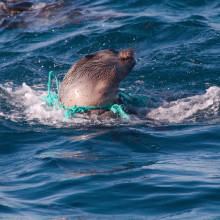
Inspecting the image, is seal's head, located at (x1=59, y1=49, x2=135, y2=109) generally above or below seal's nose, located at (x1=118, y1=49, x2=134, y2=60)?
below

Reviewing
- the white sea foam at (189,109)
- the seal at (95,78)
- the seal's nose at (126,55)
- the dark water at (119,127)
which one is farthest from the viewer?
the white sea foam at (189,109)

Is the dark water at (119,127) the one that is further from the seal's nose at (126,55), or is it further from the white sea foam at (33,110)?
the seal's nose at (126,55)

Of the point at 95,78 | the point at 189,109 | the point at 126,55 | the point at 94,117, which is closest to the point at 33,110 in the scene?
the point at 94,117

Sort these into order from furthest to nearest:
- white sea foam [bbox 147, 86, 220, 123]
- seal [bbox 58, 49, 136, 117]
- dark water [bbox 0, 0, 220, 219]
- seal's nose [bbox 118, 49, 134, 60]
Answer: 1. white sea foam [bbox 147, 86, 220, 123]
2. seal's nose [bbox 118, 49, 134, 60]
3. seal [bbox 58, 49, 136, 117]
4. dark water [bbox 0, 0, 220, 219]

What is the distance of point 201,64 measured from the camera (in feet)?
32.5

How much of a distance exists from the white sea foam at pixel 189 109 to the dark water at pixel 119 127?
2 centimetres

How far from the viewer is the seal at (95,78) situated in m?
6.84

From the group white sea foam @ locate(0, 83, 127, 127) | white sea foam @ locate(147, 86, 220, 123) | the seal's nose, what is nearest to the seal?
the seal's nose

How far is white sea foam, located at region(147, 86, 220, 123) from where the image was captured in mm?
7355

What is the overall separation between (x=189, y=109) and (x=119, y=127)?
1.47 metres

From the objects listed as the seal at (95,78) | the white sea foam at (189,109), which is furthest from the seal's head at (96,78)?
the white sea foam at (189,109)

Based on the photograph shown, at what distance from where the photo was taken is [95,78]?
6.85 metres

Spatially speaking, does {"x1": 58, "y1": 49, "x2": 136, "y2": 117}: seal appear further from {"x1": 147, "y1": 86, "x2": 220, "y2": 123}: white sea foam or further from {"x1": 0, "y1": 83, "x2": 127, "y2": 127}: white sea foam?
{"x1": 147, "y1": 86, "x2": 220, "y2": 123}: white sea foam

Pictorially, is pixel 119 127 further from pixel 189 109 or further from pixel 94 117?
pixel 189 109
